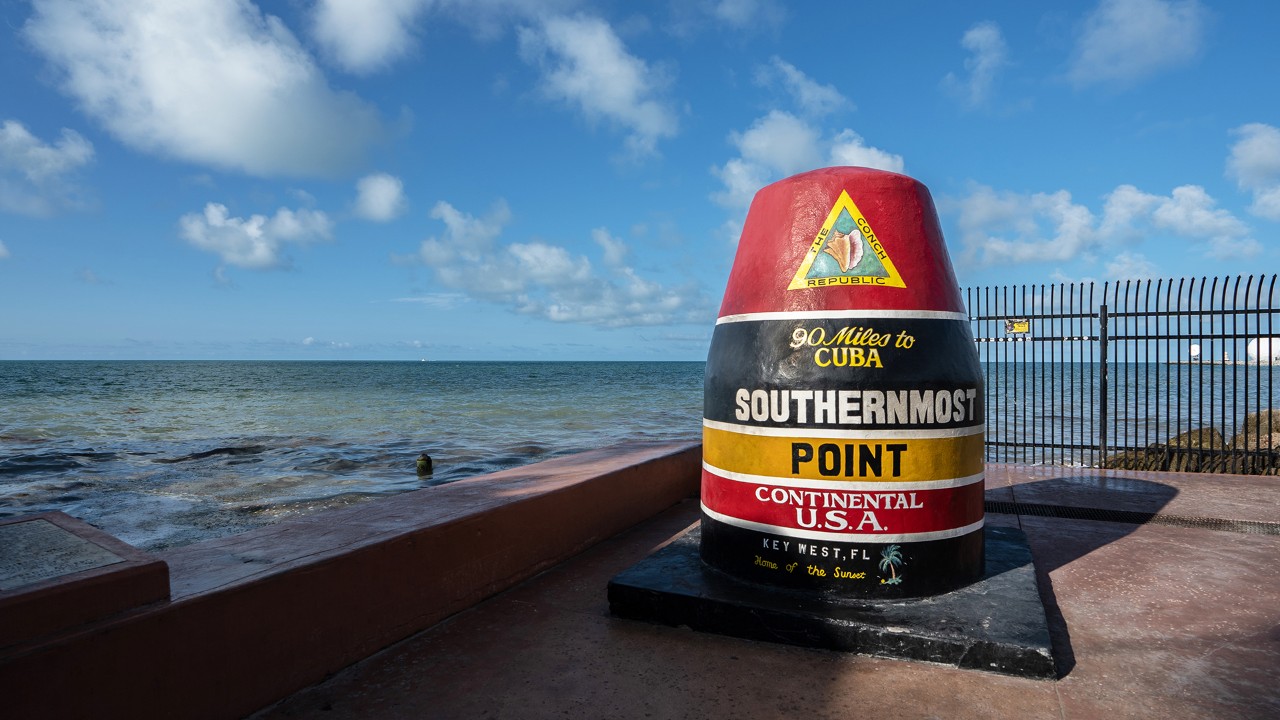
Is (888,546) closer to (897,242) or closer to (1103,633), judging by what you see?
(1103,633)

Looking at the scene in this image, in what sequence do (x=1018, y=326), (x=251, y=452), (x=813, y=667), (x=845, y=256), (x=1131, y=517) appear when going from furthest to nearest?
(x=251, y=452) → (x=1018, y=326) → (x=1131, y=517) → (x=845, y=256) → (x=813, y=667)

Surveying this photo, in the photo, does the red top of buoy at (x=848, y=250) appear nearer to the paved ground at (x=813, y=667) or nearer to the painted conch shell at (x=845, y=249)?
the painted conch shell at (x=845, y=249)

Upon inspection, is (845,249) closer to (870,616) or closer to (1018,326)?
(870,616)

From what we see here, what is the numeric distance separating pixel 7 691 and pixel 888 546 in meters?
3.38

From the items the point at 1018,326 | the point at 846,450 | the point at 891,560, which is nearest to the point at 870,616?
the point at 891,560

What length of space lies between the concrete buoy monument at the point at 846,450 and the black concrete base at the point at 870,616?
12 millimetres

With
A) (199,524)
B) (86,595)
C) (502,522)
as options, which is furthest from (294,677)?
(199,524)

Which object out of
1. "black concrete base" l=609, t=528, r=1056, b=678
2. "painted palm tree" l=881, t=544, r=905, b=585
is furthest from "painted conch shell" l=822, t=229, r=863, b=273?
"black concrete base" l=609, t=528, r=1056, b=678

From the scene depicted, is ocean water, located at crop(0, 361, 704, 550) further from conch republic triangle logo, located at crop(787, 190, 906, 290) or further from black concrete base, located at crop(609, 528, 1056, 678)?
conch republic triangle logo, located at crop(787, 190, 906, 290)

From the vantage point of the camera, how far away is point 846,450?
343 cm

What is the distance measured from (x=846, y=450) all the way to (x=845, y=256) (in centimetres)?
102

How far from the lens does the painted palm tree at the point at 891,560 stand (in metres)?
3.46

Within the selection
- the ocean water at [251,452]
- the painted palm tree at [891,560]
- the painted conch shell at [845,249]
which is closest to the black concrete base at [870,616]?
the painted palm tree at [891,560]

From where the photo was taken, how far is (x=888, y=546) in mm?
3453
